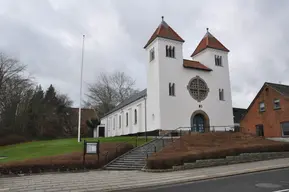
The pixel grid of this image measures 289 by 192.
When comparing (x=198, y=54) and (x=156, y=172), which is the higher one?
(x=198, y=54)

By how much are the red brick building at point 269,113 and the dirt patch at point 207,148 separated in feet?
21.6

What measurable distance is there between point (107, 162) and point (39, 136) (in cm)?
4275

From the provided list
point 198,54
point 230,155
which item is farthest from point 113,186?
point 198,54

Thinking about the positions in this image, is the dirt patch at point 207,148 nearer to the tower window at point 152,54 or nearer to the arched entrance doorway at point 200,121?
the arched entrance doorway at point 200,121

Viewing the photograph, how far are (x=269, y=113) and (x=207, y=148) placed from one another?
50.7ft

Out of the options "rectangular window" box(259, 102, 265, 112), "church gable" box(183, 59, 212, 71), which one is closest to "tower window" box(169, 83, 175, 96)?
"church gable" box(183, 59, 212, 71)

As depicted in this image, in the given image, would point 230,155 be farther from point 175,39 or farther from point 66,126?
point 66,126

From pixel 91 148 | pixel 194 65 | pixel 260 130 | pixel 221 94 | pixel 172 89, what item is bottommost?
pixel 91 148

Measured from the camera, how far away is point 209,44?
124ft

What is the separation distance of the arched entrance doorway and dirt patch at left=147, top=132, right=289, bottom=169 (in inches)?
298

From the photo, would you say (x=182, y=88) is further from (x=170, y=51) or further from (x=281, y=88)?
(x=281, y=88)

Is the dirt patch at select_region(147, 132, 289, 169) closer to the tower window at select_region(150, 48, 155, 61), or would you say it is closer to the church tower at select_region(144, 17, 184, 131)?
the church tower at select_region(144, 17, 184, 131)

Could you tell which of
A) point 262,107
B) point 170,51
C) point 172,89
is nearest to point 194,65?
point 170,51

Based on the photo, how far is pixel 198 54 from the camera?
39656mm
